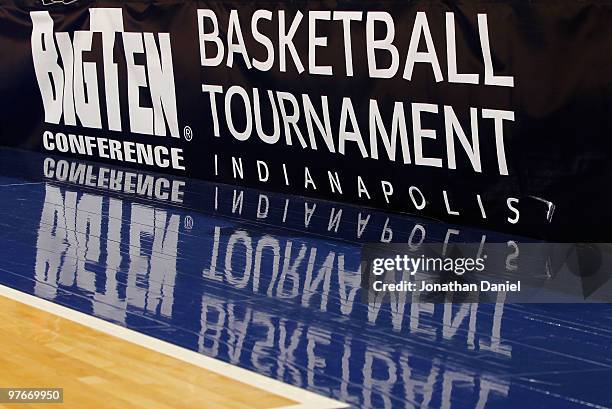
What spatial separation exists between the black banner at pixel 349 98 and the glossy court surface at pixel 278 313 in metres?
0.50

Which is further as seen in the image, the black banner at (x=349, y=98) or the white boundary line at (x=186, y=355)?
the black banner at (x=349, y=98)

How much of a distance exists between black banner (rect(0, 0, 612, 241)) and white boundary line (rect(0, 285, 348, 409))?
13.6 ft

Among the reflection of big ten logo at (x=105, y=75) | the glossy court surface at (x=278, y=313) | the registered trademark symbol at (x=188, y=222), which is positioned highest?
the reflection of big ten logo at (x=105, y=75)

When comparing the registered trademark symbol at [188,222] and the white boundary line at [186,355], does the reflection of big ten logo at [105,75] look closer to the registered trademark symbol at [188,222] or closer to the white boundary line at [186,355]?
the registered trademark symbol at [188,222]

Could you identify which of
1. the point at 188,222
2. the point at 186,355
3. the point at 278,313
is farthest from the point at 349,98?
the point at 186,355

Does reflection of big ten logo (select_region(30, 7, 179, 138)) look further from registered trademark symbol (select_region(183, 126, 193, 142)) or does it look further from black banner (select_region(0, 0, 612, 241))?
registered trademark symbol (select_region(183, 126, 193, 142))

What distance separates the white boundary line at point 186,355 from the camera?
17.9 ft

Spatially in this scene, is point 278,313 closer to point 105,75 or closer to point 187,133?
point 187,133

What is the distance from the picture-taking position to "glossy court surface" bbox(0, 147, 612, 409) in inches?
227

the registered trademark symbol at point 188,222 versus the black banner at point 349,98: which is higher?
the black banner at point 349,98

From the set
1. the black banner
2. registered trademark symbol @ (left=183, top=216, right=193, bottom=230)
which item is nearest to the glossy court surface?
registered trademark symbol @ (left=183, top=216, right=193, bottom=230)

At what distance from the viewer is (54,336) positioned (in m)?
6.40

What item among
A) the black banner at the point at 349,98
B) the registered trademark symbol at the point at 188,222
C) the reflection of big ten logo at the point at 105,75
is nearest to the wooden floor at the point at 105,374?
the registered trademark symbol at the point at 188,222

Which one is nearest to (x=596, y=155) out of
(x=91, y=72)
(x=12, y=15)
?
(x=91, y=72)
